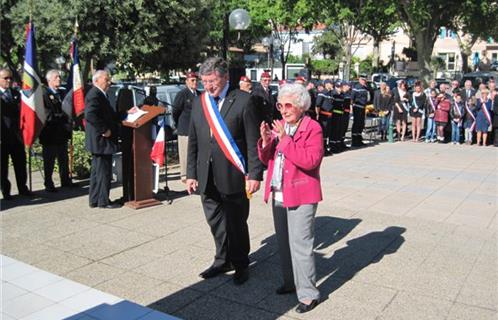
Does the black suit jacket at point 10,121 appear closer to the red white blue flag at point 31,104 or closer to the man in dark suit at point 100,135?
the red white blue flag at point 31,104

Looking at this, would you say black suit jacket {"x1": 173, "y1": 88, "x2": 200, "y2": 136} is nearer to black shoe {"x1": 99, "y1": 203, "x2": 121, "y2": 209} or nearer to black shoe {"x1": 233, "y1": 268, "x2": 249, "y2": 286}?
black shoe {"x1": 99, "y1": 203, "x2": 121, "y2": 209}

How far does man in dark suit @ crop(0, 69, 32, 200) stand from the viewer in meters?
8.01

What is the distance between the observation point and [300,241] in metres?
4.20

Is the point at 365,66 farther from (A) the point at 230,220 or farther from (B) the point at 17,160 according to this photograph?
(A) the point at 230,220

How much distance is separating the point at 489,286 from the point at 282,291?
1.94 m

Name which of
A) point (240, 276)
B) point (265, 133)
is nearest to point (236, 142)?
point (265, 133)

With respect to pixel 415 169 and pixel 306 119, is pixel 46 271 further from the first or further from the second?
pixel 415 169

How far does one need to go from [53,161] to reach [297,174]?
5.82 meters

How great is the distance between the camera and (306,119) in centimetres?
420

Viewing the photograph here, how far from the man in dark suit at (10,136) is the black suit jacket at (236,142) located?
4523 millimetres

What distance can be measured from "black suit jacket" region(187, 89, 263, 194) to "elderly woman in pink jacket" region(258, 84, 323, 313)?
0.18 m

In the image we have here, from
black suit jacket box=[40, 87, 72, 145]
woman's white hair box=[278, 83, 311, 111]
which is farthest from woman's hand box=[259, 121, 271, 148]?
black suit jacket box=[40, 87, 72, 145]

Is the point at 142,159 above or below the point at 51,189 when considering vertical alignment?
above

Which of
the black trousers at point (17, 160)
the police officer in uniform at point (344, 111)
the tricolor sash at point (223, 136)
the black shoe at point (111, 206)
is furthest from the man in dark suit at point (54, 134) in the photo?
the police officer in uniform at point (344, 111)
